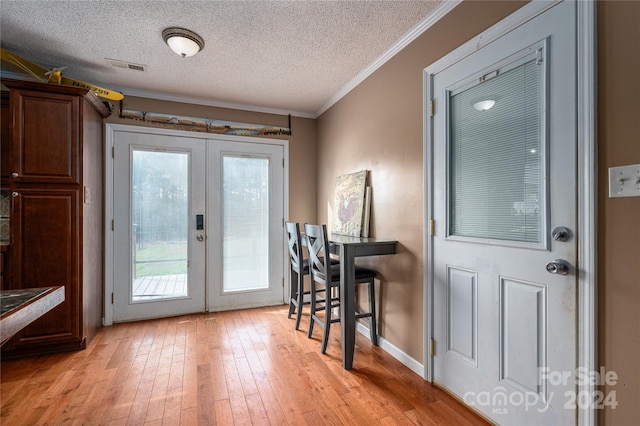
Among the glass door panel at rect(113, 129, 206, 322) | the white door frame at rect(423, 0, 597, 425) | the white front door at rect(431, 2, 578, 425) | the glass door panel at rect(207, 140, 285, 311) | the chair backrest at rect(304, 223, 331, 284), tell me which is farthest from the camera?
the glass door panel at rect(207, 140, 285, 311)

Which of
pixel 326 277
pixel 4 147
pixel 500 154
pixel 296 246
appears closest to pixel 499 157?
pixel 500 154

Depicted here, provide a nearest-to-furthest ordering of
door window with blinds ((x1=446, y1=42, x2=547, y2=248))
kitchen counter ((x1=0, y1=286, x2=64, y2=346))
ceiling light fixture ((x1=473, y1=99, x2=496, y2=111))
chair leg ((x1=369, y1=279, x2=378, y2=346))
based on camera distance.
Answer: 1. kitchen counter ((x1=0, y1=286, x2=64, y2=346))
2. door window with blinds ((x1=446, y1=42, x2=547, y2=248))
3. ceiling light fixture ((x1=473, y1=99, x2=496, y2=111))
4. chair leg ((x1=369, y1=279, x2=378, y2=346))

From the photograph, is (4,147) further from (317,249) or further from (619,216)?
→ (619,216)

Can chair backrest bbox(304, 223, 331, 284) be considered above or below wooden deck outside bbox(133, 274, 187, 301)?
above

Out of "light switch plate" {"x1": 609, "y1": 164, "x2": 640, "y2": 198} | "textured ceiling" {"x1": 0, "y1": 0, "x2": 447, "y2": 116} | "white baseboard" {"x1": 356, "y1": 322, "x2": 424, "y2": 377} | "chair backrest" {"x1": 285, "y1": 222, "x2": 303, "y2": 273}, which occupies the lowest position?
"white baseboard" {"x1": 356, "y1": 322, "x2": 424, "y2": 377}

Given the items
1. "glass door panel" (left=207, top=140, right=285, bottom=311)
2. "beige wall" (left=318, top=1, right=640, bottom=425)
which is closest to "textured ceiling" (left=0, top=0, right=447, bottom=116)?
"beige wall" (left=318, top=1, right=640, bottom=425)

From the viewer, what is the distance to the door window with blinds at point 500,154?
1.45m

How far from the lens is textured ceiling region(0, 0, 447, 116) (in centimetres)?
196

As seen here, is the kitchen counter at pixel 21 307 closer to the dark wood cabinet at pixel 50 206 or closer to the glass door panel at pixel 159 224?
the dark wood cabinet at pixel 50 206

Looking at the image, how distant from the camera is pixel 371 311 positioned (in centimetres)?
262

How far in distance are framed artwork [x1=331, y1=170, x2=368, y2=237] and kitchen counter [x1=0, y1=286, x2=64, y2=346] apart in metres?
2.23

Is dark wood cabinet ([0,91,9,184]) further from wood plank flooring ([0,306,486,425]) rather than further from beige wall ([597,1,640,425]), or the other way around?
beige wall ([597,1,640,425])

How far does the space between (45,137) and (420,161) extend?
2975mm

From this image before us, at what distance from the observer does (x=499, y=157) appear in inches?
64.6
